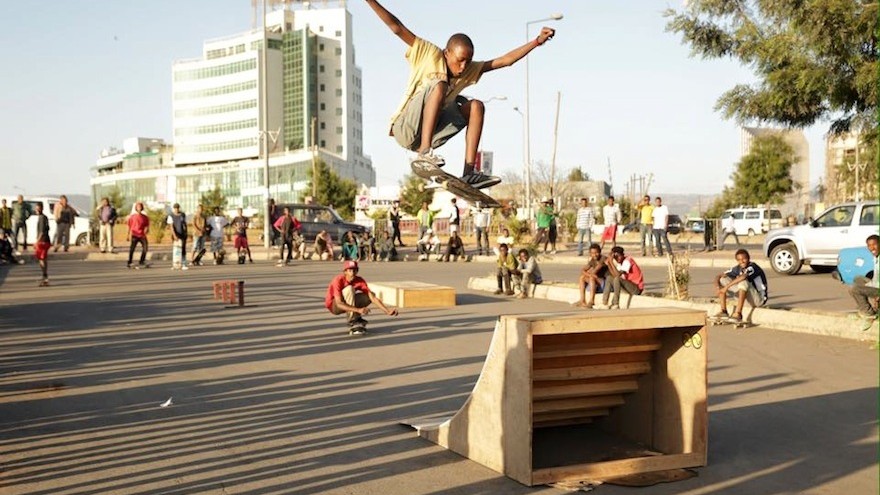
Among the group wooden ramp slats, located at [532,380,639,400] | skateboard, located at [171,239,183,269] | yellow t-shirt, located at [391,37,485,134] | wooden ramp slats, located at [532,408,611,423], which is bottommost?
wooden ramp slats, located at [532,408,611,423]

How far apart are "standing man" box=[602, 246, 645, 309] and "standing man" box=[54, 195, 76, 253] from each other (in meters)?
21.6

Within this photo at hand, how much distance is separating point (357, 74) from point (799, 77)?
135734 millimetres

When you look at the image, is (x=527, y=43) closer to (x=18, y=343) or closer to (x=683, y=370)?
(x=683, y=370)

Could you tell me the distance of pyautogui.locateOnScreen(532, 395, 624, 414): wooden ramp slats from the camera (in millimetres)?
7551

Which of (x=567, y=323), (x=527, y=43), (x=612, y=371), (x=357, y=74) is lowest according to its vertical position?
(x=612, y=371)

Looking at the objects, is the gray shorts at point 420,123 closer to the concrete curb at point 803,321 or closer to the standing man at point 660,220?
the concrete curb at point 803,321

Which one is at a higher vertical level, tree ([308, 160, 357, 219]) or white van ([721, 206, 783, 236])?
tree ([308, 160, 357, 219])

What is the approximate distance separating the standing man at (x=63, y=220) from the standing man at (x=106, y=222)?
43.1 inches

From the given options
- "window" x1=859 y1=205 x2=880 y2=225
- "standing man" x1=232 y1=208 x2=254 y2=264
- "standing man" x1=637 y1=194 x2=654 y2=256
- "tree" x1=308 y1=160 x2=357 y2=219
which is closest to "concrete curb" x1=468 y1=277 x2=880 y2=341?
"window" x1=859 y1=205 x2=880 y2=225

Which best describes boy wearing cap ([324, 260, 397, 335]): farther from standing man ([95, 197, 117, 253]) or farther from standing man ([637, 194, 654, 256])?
A: standing man ([95, 197, 117, 253])

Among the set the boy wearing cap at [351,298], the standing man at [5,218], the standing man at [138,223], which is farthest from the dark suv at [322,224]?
the boy wearing cap at [351,298]

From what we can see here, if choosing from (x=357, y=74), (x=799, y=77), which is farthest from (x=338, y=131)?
(x=799, y=77)

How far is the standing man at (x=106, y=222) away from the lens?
31984mm

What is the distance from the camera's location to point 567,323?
675 cm
